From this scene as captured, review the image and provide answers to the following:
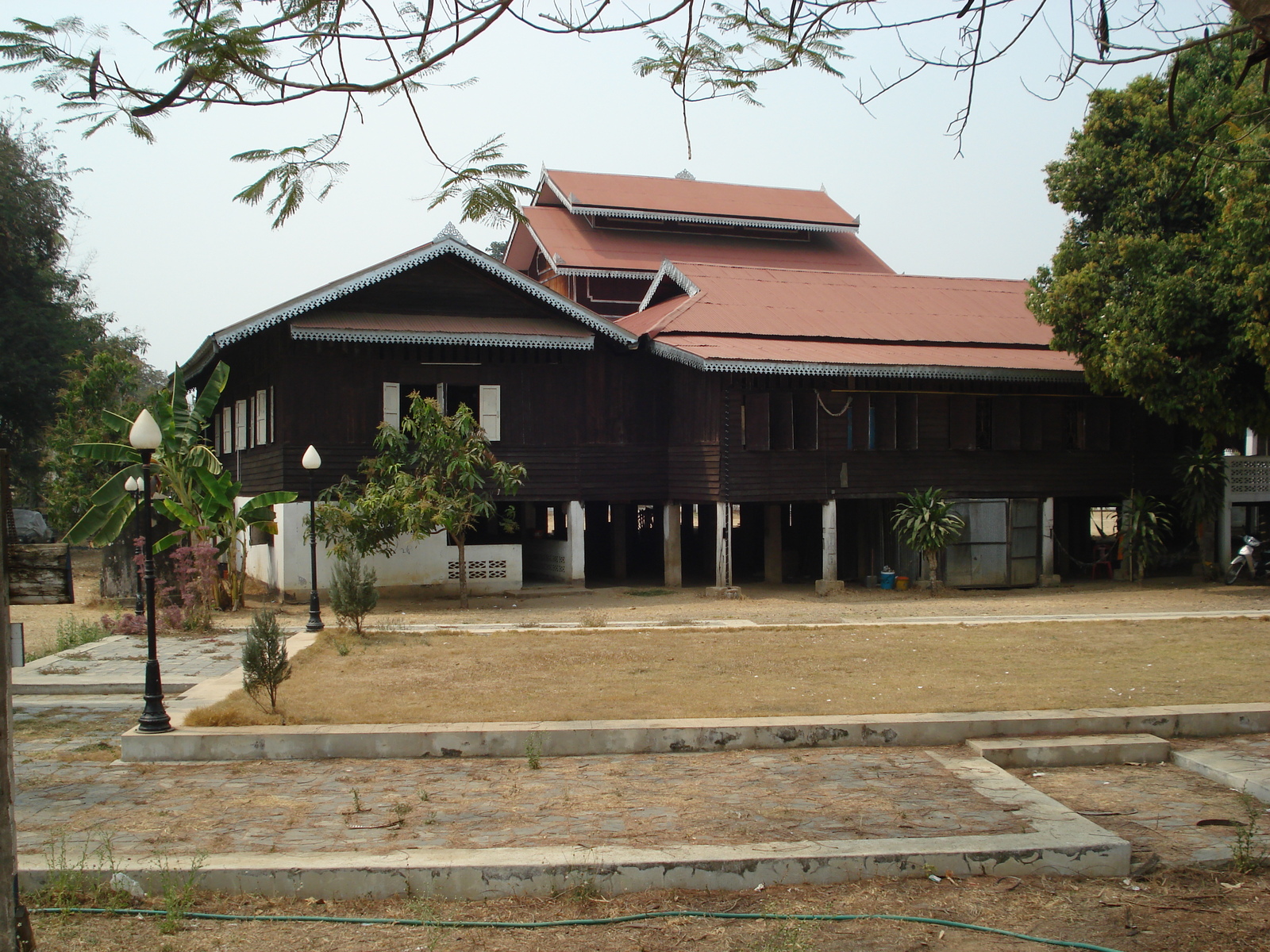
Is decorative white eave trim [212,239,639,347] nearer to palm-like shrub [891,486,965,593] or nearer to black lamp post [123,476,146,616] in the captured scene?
black lamp post [123,476,146,616]

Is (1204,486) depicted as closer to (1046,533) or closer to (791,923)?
(1046,533)

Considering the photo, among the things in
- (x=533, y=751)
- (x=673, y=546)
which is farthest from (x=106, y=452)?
(x=533, y=751)

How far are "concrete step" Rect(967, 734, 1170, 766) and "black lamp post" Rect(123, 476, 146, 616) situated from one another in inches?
510

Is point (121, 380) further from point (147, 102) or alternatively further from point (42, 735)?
point (147, 102)

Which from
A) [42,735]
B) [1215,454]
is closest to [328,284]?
[42,735]

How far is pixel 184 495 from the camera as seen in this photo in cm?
1888

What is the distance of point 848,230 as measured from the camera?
32469 millimetres

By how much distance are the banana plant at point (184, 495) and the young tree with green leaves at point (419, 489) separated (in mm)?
1208

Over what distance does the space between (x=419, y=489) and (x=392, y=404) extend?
2790mm

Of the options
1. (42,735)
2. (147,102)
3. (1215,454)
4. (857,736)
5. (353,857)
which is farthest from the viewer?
(1215,454)

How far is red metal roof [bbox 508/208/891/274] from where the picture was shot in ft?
96.4

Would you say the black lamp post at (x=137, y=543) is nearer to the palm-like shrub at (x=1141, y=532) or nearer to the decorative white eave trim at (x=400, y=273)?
the decorative white eave trim at (x=400, y=273)

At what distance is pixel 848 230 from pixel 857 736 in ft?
86.4

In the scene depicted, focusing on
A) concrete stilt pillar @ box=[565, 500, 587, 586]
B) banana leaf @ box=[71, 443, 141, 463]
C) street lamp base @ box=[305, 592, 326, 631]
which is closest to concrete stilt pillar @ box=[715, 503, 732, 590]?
concrete stilt pillar @ box=[565, 500, 587, 586]
